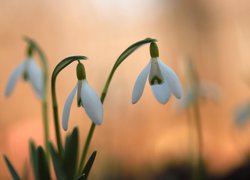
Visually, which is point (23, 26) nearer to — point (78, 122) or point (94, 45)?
point (94, 45)

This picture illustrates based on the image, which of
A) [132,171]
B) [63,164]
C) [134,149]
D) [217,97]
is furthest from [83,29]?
[63,164]

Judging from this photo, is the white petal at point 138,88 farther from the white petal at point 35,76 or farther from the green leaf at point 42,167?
the white petal at point 35,76

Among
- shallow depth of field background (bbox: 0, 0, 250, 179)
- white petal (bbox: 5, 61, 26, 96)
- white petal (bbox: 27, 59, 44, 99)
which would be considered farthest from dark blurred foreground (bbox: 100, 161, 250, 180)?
white petal (bbox: 5, 61, 26, 96)

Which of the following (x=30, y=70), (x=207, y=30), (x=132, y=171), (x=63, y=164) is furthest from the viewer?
(x=207, y=30)

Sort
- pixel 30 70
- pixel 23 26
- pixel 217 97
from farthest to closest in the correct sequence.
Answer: pixel 23 26
pixel 217 97
pixel 30 70

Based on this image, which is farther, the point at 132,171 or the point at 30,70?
the point at 132,171

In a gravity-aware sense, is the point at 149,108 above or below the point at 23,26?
below

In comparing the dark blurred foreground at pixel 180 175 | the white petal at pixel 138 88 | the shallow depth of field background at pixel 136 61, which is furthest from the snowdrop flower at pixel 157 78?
the shallow depth of field background at pixel 136 61

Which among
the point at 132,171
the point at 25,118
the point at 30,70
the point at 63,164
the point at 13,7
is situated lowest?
the point at 132,171

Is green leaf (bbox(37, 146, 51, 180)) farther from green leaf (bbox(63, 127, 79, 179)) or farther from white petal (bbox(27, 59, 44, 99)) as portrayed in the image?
white petal (bbox(27, 59, 44, 99))
